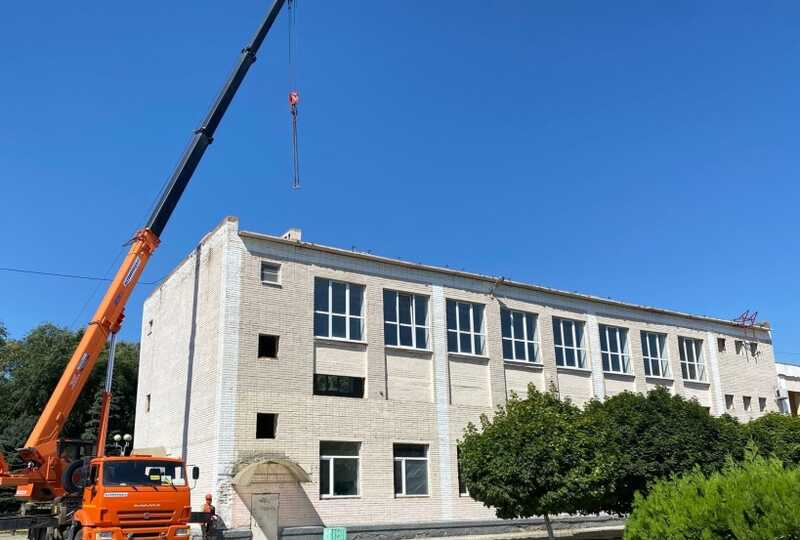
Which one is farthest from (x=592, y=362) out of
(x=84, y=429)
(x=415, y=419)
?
(x=84, y=429)

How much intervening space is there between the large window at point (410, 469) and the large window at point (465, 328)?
167 inches

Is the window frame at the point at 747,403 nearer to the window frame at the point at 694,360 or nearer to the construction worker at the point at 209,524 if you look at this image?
the window frame at the point at 694,360

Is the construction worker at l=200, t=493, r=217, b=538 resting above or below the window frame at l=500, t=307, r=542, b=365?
below

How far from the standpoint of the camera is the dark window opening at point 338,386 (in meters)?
24.2

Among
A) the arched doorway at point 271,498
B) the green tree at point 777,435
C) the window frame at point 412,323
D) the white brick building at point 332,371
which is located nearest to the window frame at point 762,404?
the green tree at point 777,435

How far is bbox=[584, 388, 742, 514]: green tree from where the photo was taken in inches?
802

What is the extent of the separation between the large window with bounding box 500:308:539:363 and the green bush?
20.2 m

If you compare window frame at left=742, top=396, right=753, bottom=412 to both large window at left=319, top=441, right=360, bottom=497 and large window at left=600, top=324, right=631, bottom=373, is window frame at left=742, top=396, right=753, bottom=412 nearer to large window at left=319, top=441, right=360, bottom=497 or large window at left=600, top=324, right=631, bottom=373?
large window at left=600, top=324, right=631, bottom=373

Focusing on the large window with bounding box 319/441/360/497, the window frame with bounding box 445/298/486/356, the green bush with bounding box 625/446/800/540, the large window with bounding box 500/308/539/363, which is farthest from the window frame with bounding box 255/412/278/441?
the green bush with bounding box 625/446/800/540

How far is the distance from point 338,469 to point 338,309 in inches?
220

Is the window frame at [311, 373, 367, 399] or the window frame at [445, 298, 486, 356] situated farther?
the window frame at [445, 298, 486, 356]

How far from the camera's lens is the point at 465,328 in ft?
93.3

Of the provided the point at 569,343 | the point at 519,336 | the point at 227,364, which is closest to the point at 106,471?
the point at 227,364

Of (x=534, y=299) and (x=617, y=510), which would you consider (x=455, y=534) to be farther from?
(x=534, y=299)
